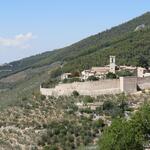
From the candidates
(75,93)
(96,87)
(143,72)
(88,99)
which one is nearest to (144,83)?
(96,87)

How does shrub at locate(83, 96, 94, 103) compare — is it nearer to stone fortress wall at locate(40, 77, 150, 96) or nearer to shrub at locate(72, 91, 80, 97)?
stone fortress wall at locate(40, 77, 150, 96)

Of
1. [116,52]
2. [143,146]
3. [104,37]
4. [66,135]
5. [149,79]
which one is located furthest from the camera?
[104,37]

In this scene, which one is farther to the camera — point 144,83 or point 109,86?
point 144,83

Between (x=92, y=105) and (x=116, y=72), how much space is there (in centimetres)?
1232

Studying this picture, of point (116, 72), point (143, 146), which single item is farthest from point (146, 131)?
point (116, 72)

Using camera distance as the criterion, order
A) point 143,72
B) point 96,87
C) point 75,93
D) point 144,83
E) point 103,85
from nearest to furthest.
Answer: point 103,85 → point 96,87 → point 144,83 → point 75,93 → point 143,72

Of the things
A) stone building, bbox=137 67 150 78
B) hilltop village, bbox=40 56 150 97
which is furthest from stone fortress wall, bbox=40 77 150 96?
stone building, bbox=137 67 150 78

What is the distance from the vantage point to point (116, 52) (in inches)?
4183

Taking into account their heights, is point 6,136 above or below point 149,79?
below

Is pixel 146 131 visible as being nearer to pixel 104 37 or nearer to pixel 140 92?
pixel 140 92

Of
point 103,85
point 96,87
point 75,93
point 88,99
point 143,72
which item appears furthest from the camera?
point 143,72

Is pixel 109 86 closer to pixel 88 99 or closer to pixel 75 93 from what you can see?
pixel 88 99

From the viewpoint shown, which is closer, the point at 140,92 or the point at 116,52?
the point at 140,92

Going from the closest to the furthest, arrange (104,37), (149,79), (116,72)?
(149,79) < (116,72) < (104,37)
